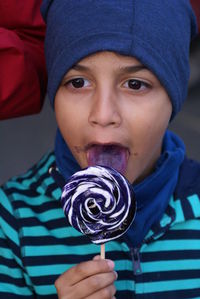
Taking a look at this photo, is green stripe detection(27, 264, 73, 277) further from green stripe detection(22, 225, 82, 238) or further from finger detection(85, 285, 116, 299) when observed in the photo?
finger detection(85, 285, 116, 299)

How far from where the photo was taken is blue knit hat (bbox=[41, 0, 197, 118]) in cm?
137

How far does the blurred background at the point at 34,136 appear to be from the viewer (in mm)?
2230

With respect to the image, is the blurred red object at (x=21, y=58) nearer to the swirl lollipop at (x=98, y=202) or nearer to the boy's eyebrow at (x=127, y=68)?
the boy's eyebrow at (x=127, y=68)

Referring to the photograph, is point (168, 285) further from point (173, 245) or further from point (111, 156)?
point (111, 156)

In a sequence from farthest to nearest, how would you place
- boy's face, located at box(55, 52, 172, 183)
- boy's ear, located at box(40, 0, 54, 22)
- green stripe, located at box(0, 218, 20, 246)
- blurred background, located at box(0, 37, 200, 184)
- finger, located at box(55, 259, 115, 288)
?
blurred background, located at box(0, 37, 200, 184) → green stripe, located at box(0, 218, 20, 246) → boy's ear, located at box(40, 0, 54, 22) → boy's face, located at box(55, 52, 172, 183) → finger, located at box(55, 259, 115, 288)

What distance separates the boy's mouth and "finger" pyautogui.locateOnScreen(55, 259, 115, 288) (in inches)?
9.7

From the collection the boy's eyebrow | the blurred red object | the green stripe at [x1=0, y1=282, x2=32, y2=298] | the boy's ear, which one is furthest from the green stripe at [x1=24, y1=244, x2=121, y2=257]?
the boy's ear

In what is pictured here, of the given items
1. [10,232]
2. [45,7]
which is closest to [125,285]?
[10,232]

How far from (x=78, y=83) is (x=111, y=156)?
0.20 meters

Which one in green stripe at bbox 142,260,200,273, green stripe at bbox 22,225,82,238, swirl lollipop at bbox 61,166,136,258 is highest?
swirl lollipop at bbox 61,166,136,258

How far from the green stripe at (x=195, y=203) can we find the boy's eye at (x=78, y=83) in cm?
45

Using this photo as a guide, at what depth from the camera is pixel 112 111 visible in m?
1.37

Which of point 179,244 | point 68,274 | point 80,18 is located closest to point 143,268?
point 179,244

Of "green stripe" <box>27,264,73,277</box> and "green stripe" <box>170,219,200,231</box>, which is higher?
"green stripe" <box>170,219,200,231</box>
